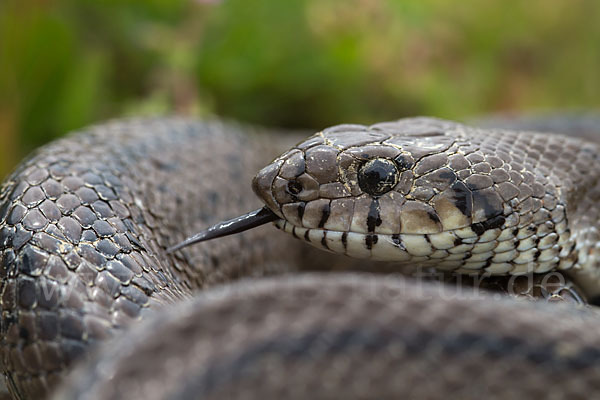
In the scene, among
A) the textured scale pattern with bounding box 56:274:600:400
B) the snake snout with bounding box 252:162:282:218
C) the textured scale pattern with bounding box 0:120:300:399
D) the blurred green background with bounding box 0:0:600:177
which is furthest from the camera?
the blurred green background with bounding box 0:0:600:177

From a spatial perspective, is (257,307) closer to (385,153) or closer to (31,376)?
(31,376)

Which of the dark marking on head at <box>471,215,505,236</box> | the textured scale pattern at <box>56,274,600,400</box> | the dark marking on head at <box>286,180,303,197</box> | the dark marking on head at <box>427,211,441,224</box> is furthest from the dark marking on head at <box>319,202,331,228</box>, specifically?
the textured scale pattern at <box>56,274,600,400</box>

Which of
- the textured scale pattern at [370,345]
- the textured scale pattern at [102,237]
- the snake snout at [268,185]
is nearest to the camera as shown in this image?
the textured scale pattern at [370,345]

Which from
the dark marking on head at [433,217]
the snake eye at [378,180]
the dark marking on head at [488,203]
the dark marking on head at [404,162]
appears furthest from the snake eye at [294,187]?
the dark marking on head at [488,203]

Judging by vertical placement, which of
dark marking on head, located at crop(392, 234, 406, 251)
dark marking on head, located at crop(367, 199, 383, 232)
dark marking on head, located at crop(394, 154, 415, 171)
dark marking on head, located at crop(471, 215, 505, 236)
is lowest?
dark marking on head, located at crop(392, 234, 406, 251)

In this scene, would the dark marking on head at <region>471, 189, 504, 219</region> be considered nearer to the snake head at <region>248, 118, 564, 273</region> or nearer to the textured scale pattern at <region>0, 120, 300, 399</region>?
the snake head at <region>248, 118, 564, 273</region>

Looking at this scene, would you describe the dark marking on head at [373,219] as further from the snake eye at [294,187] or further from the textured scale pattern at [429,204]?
the snake eye at [294,187]

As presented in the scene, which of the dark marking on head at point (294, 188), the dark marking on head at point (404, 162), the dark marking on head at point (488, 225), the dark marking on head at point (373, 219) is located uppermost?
the dark marking on head at point (404, 162)

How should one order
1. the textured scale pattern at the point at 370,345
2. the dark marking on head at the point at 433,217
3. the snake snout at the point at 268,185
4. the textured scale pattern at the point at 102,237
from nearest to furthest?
the textured scale pattern at the point at 370,345 < the textured scale pattern at the point at 102,237 < the dark marking on head at the point at 433,217 < the snake snout at the point at 268,185
